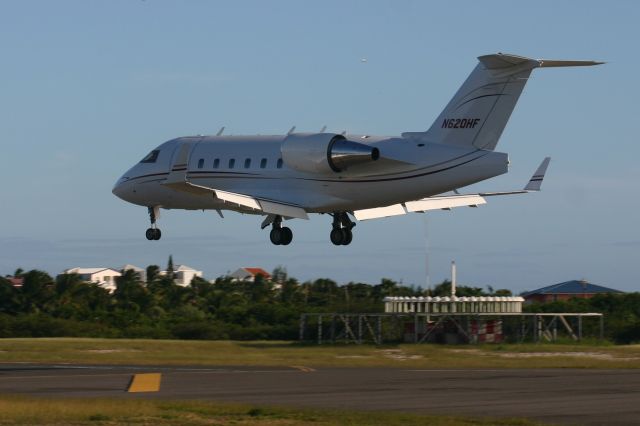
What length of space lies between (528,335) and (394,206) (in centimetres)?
1984

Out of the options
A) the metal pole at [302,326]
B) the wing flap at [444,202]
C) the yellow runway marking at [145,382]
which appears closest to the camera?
the yellow runway marking at [145,382]

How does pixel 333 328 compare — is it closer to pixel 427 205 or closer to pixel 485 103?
pixel 427 205

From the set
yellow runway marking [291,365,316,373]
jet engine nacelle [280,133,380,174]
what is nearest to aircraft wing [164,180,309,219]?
jet engine nacelle [280,133,380,174]

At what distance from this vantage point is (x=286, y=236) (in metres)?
41.2

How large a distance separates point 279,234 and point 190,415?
15.6 meters

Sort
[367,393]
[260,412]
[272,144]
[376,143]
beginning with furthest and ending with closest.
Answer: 1. [272,144]
2. [376,143]
3. [367,393]
4. [260,412]

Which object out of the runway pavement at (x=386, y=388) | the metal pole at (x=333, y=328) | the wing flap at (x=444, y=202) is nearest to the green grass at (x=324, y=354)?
the runway pavement at (x=386, y=388)

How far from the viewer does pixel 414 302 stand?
60.7m

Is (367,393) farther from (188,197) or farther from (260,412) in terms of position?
(188,197)

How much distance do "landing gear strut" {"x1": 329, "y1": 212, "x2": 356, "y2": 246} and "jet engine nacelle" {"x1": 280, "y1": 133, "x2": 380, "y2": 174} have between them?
9.40 feet

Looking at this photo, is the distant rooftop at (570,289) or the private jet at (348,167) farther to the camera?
the distant rooftop at (570,289)

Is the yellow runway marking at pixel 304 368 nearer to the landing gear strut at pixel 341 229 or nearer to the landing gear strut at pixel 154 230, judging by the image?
the landing gear strut at pixel 341 229

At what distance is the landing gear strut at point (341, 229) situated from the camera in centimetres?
4062

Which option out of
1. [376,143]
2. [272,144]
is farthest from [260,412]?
[272,144]
